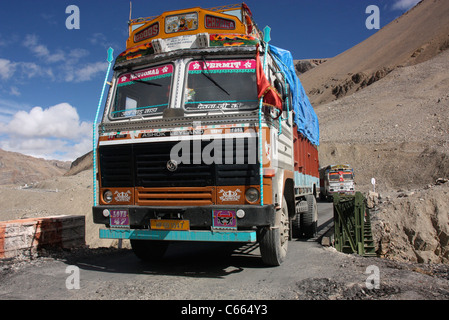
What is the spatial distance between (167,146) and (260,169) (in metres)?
1.43

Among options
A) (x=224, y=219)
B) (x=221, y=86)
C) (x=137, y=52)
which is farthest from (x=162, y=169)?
(x=137, y=52)

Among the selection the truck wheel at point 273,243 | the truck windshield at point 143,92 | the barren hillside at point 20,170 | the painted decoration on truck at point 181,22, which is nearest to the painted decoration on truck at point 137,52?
the truck windshield at point 143,92

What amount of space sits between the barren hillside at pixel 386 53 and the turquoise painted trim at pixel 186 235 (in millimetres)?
78553

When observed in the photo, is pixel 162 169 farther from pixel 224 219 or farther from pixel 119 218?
pixel 224 219

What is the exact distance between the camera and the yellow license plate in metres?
5.28

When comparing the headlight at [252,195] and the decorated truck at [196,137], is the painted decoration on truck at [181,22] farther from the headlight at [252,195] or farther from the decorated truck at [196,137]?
the headlight at [252,195]

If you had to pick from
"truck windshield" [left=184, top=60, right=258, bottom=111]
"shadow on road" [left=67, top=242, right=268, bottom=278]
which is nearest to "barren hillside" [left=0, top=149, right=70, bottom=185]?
"shadow on road" [left=67, top=242, right=268, bottom=278]

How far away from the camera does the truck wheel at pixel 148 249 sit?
269 inches

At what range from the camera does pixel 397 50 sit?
291 feet

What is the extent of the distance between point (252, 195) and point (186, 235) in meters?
1.12

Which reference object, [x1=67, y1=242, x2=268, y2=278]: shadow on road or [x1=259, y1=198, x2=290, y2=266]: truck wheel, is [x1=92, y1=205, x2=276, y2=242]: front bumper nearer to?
[x1=259, y1=198, x2=290, y2=266]: truck wheel

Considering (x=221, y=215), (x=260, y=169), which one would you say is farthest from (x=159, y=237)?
(x=260, y=169)

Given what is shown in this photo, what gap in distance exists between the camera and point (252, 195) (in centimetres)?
514

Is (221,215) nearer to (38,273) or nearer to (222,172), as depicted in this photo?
(222,172)
